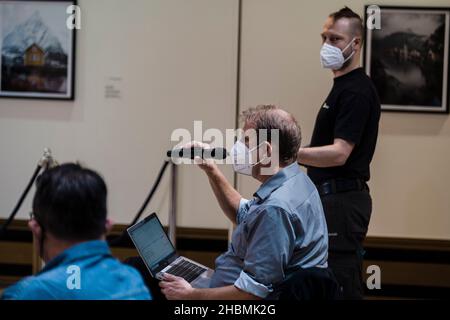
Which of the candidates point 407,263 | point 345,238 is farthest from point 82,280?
point 407,263

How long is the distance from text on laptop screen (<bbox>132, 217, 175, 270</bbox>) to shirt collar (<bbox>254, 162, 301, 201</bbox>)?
47cm

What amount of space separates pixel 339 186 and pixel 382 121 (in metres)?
1.30

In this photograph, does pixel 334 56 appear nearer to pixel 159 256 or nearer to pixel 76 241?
pixel 159 256

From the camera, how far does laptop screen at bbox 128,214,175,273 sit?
219cm

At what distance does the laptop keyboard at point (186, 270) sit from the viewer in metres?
2.28

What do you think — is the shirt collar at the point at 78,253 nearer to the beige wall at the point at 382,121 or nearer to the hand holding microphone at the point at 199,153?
the hand holding microphone at the point at 199,153

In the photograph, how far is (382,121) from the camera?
402cm

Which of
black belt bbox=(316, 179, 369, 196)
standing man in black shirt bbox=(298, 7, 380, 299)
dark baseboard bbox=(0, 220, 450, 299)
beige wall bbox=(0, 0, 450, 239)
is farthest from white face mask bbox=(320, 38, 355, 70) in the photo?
dark baseboard bbox=(0, 220, 450, 299)

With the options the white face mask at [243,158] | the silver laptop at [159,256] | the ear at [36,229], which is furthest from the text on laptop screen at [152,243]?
the ear at [36,229]

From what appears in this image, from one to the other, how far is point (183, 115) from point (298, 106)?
0.78 metres

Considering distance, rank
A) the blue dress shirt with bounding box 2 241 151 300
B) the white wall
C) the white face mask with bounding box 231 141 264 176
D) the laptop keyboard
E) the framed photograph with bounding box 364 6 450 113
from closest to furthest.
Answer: the blue dress shirt with bounding box 2 241 151 300 → the white face mask with bounding box 231 141 264 176 → the laptop keyboard → the framed photograph with bounding box 364 6 450 113 → the white wall

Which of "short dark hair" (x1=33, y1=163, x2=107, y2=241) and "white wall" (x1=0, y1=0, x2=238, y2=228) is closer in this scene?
"short dark hair" (x1=33, y1=163, x2=107, y2=241)

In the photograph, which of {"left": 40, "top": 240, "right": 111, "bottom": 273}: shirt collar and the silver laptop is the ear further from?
the silver laptop

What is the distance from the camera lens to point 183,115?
414 cm
